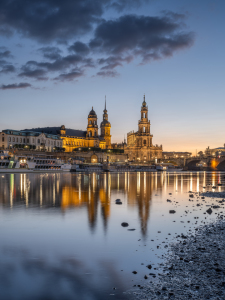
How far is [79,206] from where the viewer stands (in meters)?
23.6

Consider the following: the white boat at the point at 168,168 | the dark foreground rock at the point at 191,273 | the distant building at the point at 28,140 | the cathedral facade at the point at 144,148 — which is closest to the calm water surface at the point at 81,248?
the dark foreground rock at the point at 191,273

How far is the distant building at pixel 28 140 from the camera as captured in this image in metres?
144

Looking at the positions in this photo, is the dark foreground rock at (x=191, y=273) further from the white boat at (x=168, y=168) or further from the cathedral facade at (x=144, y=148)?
the cathedral facade at (x=144, y=148)

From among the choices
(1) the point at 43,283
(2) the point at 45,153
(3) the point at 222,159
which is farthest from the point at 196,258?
(3) the point at 222,159

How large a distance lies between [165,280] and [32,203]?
17726 millimetres

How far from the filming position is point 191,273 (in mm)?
9570

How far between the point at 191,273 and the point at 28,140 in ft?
504

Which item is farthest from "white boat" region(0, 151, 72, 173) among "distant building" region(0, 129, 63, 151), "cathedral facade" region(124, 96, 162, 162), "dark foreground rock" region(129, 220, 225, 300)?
"dark foreground rock" region(129, 220, 225, 300)

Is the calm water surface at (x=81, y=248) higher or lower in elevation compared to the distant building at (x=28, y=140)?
lower

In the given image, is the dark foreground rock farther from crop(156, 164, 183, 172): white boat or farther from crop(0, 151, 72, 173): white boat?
crop(156, 164, 183, 172): white boat

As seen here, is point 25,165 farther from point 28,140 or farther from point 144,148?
point 144,148

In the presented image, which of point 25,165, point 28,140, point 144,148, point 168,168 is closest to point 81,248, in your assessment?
point 25,165

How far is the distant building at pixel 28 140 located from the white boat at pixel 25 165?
2957cm

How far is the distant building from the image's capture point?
144 m
